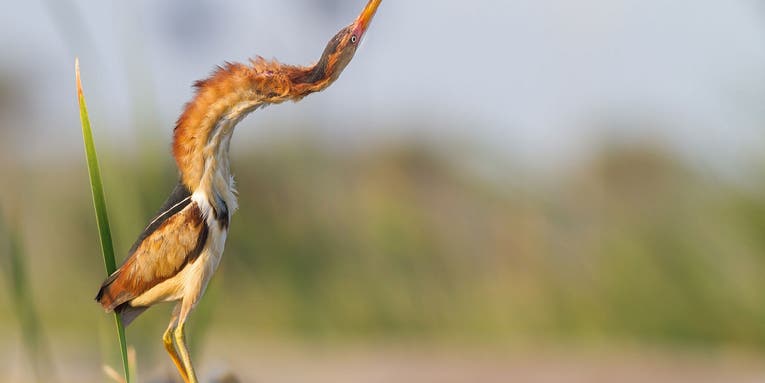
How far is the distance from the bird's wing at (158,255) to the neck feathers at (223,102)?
0.03 meters

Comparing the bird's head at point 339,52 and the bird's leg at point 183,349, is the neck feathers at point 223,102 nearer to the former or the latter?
the bird's head at point 339,52

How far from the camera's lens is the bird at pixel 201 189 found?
79 centimetres

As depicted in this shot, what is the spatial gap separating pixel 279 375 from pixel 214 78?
4.05m

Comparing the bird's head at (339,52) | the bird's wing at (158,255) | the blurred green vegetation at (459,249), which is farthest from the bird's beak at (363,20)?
the blurred green vegetation at (459,249)

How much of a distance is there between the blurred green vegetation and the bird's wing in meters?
3.20

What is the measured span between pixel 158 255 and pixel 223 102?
0.49 ft

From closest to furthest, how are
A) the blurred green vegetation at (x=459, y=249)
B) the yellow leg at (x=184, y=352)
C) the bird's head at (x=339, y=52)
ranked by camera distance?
the bird's head at (x=339, y=52) < the yellow leg at (x=184, y=352) < the blurred green vegetation at (x=459, y=249)

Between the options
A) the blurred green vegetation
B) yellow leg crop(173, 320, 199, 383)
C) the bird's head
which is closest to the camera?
the bird's head

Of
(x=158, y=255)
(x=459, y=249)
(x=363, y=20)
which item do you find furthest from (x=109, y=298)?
(x=459, y=249)

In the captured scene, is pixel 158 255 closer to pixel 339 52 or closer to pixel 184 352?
pixel 184 352

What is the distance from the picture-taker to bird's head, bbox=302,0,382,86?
0.78m

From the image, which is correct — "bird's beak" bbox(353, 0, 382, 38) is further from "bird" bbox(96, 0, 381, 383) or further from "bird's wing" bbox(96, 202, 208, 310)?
"bird's wing" bbox(96, 202, 208, 310)

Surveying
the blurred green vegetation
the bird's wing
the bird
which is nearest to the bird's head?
the bird

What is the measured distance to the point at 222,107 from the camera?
81 cm
